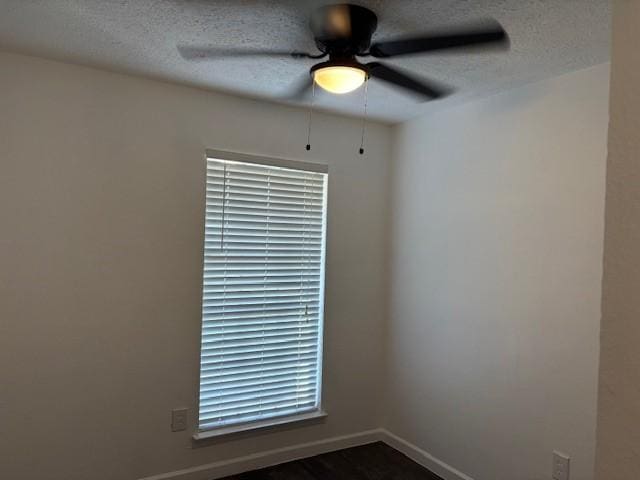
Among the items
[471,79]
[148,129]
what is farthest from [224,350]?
[471,79]

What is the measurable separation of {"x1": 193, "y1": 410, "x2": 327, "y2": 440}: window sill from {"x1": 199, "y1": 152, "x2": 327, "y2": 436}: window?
0.02 meters

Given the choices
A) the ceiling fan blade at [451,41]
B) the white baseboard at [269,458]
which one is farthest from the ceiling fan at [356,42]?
the white baseboard at [269,458]

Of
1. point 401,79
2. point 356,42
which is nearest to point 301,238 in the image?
point 401,79

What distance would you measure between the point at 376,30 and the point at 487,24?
1.47 ft

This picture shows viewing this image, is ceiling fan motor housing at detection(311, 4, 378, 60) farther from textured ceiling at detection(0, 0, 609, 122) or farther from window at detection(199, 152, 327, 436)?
window at detection(199, 152, 327, 436)

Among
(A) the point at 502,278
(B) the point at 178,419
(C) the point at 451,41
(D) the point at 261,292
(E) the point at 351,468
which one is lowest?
(E) the point at 351,468

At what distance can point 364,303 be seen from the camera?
11.7ft

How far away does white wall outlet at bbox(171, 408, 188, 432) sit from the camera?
2.86 metres

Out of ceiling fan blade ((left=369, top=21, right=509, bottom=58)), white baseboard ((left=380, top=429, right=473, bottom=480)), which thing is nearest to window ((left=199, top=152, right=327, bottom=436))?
white baseboard ((left=380, top=429, right=473, bottom=480))

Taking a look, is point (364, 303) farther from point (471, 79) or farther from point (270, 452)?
point (471, 79)

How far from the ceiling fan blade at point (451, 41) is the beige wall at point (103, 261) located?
1386 millimetres

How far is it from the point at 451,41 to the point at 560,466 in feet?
7.01

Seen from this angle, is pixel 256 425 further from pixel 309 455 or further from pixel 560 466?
pixel 560 466

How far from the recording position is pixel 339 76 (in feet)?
6.17
